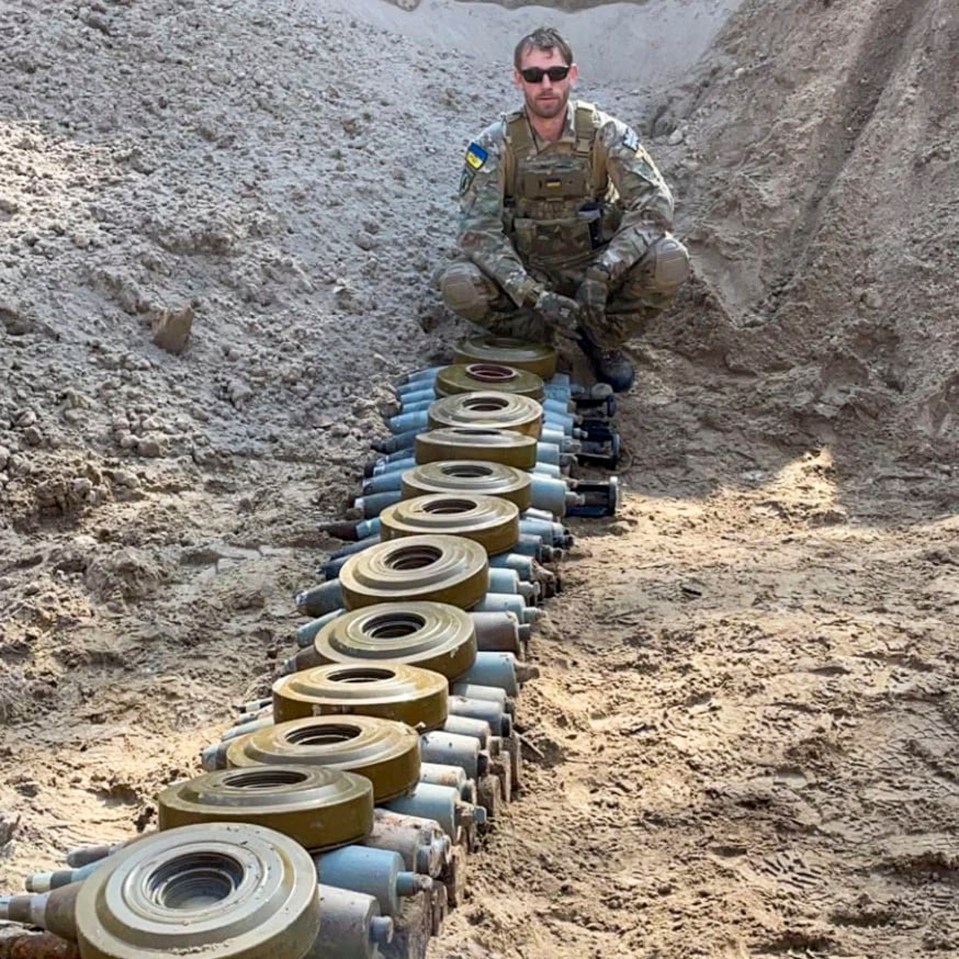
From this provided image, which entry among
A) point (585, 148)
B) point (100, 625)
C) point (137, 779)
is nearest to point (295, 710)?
point (137, 779)

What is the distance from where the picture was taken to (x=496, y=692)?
4172 millimetres

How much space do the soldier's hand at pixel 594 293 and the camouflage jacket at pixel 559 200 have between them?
0.06 m

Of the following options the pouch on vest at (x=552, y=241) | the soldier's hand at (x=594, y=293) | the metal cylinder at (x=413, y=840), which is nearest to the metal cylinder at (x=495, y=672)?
the metal cylinder at (x=413, y=840)

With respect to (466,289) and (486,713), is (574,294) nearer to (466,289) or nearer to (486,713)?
(466,289)

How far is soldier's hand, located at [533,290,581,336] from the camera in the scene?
688cm

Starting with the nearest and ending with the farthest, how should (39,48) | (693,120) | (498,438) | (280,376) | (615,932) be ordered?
(615,932), (498,438), (280,376), (39,48), (693,120)

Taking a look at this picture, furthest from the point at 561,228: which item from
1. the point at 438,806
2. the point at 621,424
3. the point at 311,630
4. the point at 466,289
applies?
the point at 438,806

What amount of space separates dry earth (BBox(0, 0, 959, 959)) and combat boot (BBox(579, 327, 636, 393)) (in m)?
0.10

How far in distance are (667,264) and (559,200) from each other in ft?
2.48

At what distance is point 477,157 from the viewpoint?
7246 millimetres

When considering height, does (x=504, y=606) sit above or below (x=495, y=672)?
above

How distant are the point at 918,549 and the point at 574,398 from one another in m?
2.27

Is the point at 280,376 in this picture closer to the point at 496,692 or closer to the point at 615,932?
the point at 496,692

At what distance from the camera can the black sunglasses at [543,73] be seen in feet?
22.9
